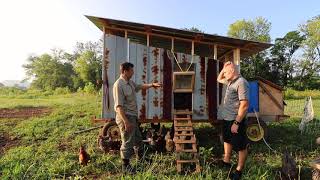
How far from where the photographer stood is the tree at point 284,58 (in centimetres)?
4839

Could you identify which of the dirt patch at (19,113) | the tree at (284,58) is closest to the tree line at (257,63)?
the tree at (284,58)

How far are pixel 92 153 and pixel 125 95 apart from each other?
273 centimetres

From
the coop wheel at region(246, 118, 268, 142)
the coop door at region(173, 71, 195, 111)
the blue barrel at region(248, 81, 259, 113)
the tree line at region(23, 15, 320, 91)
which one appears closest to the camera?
the coop door at region(173, 71, 195, 111)

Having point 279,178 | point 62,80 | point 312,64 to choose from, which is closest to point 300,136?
point 279,178

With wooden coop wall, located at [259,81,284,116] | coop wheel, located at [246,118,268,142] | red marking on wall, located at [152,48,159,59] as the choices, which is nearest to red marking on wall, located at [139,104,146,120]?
red marking on wall, located at [152,48,159,59]

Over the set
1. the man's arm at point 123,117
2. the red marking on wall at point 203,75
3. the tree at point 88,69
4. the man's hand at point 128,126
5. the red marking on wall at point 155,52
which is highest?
the tree at point 88,69

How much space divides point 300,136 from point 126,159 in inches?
247

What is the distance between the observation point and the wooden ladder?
691 centimetres

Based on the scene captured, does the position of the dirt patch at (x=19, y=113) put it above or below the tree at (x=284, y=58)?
below

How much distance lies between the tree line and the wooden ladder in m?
34.5

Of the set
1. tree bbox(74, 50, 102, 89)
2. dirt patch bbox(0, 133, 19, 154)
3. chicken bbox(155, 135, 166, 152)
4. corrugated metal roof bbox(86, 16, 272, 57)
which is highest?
tree bbox(74, 50, 102, 89)

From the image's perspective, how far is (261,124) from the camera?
9.80 m

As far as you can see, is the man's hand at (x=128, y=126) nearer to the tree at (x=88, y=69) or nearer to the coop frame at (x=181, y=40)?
the coop frame at (x=181, y=40)

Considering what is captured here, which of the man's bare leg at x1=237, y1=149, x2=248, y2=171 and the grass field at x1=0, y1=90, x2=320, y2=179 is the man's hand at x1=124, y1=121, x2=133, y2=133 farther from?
the man's bare leg at x1=237, y1=149, x2=248, y2=171
